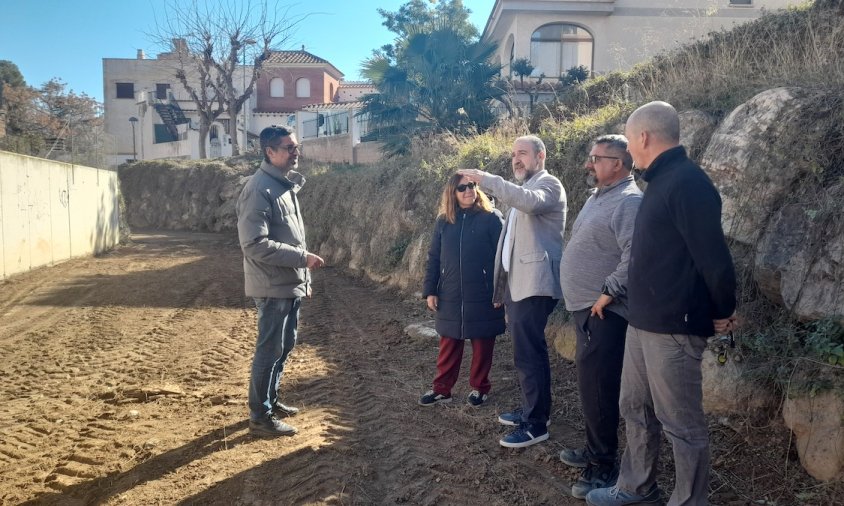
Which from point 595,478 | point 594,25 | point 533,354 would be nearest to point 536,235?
point 533,354

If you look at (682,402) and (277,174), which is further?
(277,174)

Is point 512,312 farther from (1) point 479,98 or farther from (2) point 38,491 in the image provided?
(1) point 479,98

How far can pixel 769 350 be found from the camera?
3.67 metres

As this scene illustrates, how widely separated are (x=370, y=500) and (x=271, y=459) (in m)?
0.79

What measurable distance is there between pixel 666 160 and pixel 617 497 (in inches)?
65.9

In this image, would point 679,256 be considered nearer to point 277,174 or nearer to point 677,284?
point 677,284

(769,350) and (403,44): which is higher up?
(403,44)

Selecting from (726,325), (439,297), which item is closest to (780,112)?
(726,325)

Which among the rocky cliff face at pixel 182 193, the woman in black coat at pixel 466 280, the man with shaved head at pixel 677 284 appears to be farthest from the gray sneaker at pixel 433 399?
the rocky cliff face at pixel 182 193

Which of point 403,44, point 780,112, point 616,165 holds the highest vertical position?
point 403,44

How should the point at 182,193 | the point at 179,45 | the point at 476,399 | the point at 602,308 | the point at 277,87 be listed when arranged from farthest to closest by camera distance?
the point at 277,87, the point at 179,45, the point at 182,193, the point at 476,399, the point at 602,308

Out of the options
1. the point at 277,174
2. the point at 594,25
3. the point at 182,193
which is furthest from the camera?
the point at 182,193

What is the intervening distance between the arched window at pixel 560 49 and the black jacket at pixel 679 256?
1759 centimetres

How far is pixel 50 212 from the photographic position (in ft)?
42.2
